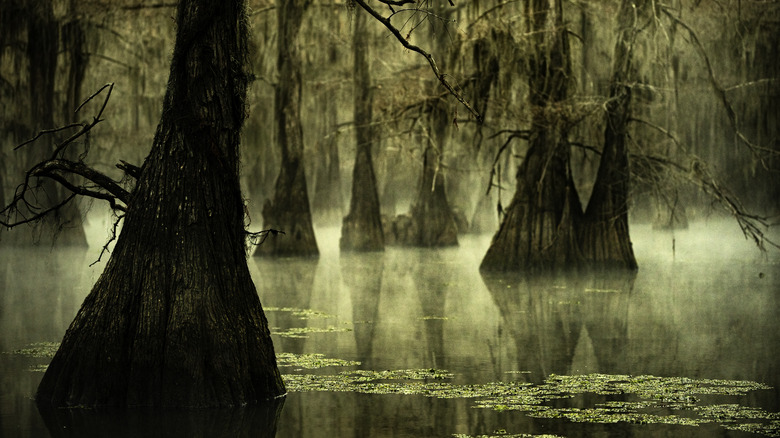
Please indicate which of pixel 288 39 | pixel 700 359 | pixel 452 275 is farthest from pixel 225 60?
pixel 288 39

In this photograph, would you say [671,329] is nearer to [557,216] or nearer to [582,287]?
[582,287]

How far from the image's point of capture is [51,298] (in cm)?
1970

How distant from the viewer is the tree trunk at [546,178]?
2491cm

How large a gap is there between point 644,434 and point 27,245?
31717 mm

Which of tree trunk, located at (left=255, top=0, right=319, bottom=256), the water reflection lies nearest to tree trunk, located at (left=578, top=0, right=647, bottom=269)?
the water reflection

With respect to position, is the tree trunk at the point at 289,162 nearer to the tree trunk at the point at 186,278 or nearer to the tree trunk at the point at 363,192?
the tree trunk at the point at 363,192

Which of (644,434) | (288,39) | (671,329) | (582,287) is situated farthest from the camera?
(288,39)

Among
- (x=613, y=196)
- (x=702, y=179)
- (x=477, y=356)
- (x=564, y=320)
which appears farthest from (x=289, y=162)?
(x=477, y=356)

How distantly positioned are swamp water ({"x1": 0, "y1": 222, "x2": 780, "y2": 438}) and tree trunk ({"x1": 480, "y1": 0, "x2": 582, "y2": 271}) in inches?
38.2

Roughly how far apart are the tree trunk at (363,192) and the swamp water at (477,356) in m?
8.61

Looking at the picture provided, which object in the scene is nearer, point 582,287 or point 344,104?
point 582,287

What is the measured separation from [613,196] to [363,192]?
10.6m

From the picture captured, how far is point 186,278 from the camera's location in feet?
32.3

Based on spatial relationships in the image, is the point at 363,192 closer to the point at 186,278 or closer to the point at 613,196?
the point at 613,196
